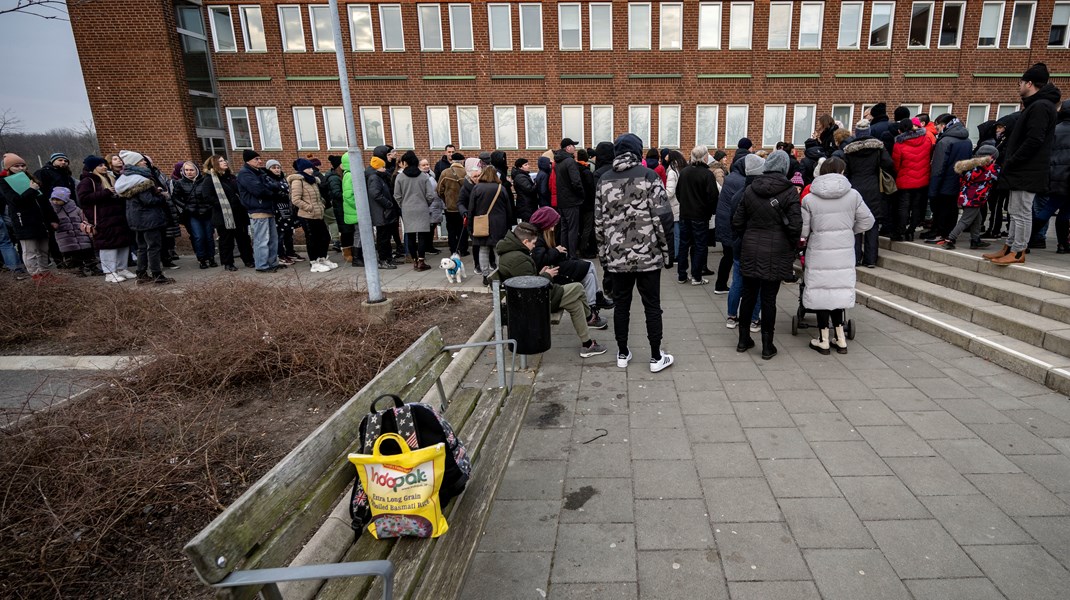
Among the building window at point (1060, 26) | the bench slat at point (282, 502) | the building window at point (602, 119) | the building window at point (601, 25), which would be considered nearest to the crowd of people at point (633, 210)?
the bench slat at point (282, 502)

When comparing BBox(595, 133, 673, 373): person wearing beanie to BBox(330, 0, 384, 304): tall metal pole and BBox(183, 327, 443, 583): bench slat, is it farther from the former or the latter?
BBox(330, 0, 384, 304): tall metal pole

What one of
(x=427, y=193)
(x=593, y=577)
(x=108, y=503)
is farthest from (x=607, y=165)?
(x=108, y=503)

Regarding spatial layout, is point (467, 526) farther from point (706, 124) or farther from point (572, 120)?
point (706, 124)

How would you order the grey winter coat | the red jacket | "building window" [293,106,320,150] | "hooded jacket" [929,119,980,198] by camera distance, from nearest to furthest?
the grey winter coat < "hooded jacket" [929,119,980,198] < the red jacket < "building window" [293,106,320,150]

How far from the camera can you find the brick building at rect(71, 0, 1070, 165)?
20891 millimetres

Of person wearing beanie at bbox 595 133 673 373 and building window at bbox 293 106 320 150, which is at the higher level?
building window at bbox 293 106 320 150

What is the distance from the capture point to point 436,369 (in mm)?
3602

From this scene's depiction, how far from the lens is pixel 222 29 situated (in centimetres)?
2134

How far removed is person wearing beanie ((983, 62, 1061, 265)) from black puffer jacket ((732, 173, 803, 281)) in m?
3.02

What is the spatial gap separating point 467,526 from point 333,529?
83 cm

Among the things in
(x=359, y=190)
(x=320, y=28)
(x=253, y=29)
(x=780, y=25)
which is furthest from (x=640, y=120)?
(x=359, y=190)

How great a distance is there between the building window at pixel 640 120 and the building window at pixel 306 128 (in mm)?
13176

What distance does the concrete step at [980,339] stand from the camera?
4.32 metres

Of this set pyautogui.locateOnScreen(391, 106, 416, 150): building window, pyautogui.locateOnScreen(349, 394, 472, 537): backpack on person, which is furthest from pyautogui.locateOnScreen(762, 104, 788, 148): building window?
pyautogui.locateOnScreen(349, 394, 472, 537): backpack on person
